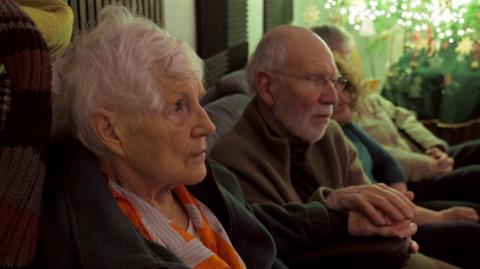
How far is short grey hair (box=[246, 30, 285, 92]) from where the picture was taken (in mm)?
1983

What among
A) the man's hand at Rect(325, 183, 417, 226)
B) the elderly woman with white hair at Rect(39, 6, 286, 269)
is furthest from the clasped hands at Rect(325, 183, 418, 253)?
the elderly woman with white hair at Rect(39, 6, 286, 269)

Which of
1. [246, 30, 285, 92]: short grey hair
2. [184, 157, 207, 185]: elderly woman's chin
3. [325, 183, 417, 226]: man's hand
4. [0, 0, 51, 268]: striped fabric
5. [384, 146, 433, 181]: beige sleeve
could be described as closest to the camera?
[0, 0, 51, 268]: striped fabric

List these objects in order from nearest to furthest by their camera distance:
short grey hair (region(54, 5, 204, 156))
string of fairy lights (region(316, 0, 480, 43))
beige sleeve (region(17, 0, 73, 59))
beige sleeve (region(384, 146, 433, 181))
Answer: beige sleeve (region(17, 0, 73, 59)), short grey hair (region(54, 5, 204, 156)), beige sleeve (region(384, 146, 433, 181)), string of fairy lights (region(316, 0, 480, 43))

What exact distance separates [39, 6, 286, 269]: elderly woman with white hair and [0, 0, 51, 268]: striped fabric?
0.09 meters

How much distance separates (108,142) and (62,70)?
0.53 ft

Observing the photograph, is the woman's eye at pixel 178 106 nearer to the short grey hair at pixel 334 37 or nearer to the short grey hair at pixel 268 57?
the short grey hair at pixel 268 57

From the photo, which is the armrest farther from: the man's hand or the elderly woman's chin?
the elderly woman's chin

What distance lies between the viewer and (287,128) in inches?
77.5

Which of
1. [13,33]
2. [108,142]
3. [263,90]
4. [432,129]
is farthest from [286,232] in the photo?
[432,129]

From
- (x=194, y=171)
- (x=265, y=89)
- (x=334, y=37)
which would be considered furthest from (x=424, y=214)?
(x=194, y=171)

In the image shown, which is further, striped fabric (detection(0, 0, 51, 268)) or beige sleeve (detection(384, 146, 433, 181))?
beige sleeve (detection(384, 146, 433, 181))

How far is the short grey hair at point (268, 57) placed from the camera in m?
1.98

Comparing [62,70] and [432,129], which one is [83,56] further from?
[432,129]

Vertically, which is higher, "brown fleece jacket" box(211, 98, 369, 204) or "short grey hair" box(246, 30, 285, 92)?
"short grey hair" box(246, 30, 285, 92)
